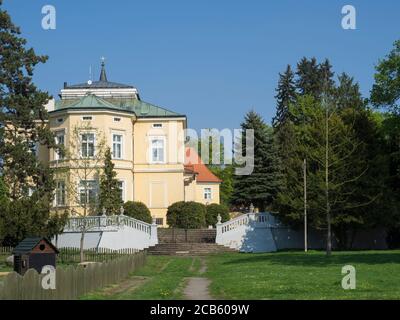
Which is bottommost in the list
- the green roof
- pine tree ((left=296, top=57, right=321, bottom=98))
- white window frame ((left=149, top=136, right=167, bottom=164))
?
white window frame ((left=149, top=136, right=167, bottom=164))

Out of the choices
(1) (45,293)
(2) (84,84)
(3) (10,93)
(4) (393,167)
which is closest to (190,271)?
(1) (45,293)

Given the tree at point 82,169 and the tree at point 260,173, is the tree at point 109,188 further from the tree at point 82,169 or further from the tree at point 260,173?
the tree at point 260,173

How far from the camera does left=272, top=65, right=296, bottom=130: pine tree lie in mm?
80938

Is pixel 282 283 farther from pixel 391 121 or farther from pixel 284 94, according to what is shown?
pixel 284 94

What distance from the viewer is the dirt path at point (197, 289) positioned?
18.8m

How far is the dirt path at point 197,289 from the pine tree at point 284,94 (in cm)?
5548

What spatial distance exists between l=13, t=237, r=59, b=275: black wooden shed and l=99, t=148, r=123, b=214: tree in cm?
2429

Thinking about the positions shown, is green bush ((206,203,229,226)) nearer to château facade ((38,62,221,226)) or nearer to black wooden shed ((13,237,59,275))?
château facade ((38,62,221,226))

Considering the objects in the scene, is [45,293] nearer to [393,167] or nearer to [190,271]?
[190,271]

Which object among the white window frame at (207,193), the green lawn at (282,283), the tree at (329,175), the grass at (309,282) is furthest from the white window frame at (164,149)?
the grass at (309,282)

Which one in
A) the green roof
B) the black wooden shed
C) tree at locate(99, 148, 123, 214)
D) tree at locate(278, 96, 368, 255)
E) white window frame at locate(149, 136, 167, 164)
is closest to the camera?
the black wooden shed

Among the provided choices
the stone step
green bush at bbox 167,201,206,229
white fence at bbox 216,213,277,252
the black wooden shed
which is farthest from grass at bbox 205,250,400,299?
green bush at bbox 167,201,206,229

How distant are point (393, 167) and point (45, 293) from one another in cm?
3887

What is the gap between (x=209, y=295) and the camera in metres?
19.4
